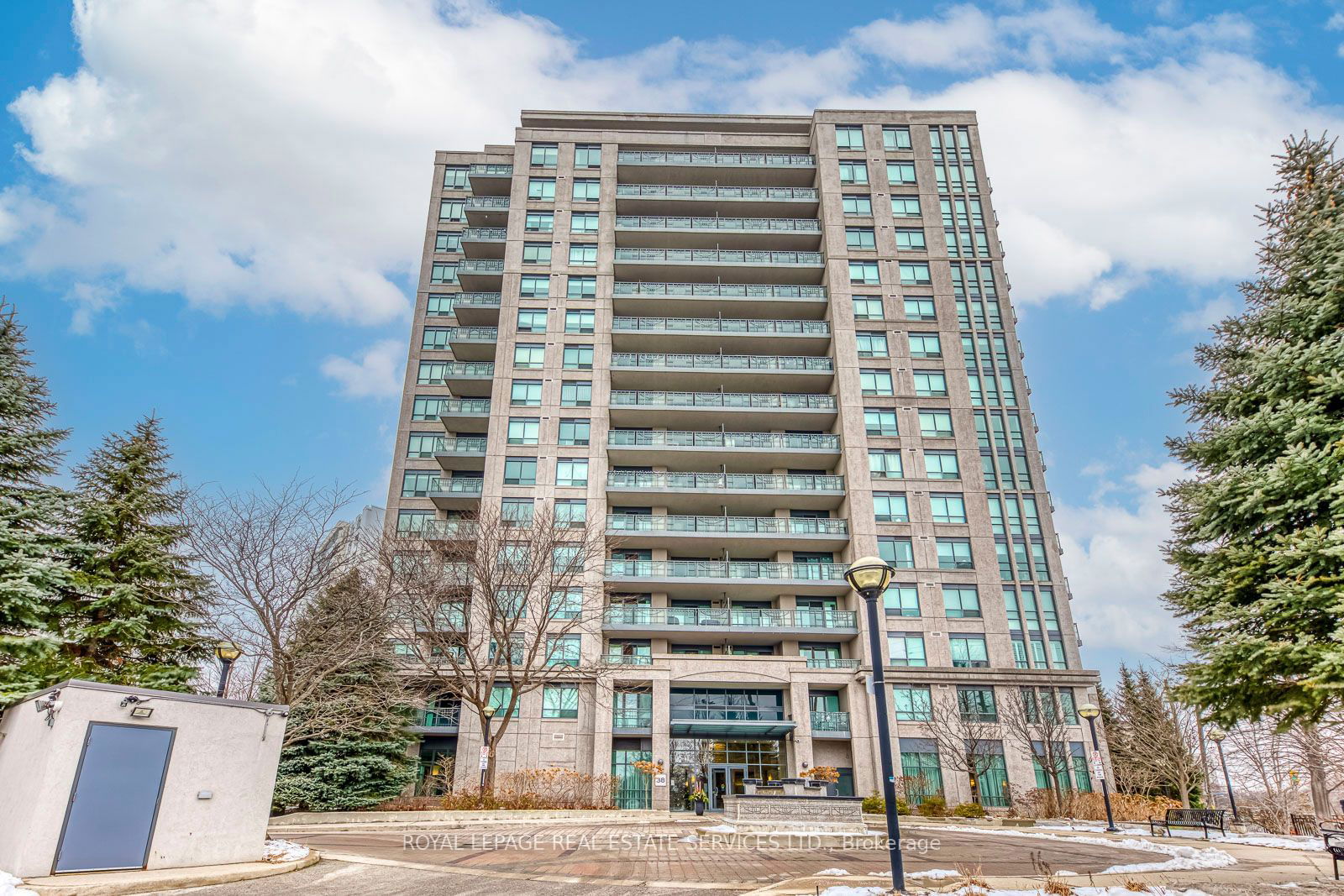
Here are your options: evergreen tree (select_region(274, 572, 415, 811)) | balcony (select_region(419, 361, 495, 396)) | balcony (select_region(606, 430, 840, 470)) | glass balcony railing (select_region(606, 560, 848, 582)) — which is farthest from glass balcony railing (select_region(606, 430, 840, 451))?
evergreen tree (select_region(274, 572, 415, 811))

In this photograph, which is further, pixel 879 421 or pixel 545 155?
pixel 545 155

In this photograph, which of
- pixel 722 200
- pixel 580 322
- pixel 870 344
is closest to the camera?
pixel 870 344

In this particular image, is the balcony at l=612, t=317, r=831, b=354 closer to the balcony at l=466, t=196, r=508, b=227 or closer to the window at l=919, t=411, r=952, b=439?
the window at l=919, t=411, r=952, b=439

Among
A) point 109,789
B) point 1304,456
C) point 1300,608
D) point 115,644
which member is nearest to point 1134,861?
point 1300,608

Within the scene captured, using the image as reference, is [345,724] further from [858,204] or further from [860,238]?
[858,204]

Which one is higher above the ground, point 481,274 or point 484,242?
point 484,242

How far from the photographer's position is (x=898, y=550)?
40094 mm

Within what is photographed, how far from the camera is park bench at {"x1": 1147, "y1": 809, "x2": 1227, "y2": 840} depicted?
65.6 ft

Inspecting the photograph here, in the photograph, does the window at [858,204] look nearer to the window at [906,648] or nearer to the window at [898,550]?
the window at [898,550]

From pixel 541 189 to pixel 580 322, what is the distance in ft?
35.0

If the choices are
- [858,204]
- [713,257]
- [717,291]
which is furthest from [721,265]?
[858,204]

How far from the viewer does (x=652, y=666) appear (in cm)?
3700

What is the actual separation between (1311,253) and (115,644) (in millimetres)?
27522

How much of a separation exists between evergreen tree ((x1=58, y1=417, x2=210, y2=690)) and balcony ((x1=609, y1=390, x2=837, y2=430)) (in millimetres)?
24500
